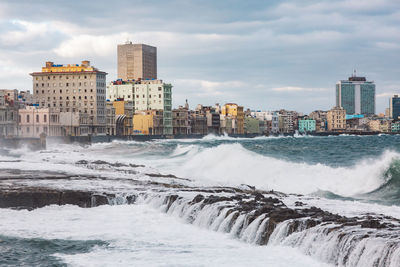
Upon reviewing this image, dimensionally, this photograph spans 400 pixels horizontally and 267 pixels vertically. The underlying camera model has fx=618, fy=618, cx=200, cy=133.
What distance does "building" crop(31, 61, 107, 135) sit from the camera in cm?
→ 16475

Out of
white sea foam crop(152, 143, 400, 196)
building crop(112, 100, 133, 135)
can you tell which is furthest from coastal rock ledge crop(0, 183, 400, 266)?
building crop(112, 100, 133, 135)

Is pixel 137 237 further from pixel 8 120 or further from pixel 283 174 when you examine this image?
pixel 8 120

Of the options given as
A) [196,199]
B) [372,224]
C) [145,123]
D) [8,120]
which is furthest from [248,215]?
[145,123]

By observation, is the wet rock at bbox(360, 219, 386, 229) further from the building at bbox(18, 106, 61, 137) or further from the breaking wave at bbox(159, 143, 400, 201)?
the building at bbox(18, 106, 61, 137)

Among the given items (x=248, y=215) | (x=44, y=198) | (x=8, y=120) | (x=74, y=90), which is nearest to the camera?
(x=248, y=215)

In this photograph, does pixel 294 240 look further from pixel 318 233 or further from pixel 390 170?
pixel 390 170

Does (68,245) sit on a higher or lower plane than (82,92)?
lower

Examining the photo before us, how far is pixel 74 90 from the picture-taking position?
171 metres

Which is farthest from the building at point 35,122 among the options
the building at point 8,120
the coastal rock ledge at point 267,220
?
the coastal rock ledge at point 267,220

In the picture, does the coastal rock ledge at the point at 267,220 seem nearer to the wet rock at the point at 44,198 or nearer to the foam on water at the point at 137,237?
the wet rock at the point at 44,198

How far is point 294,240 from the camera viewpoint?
15797mm

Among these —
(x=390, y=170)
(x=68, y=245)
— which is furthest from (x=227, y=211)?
(x=390, y=170)

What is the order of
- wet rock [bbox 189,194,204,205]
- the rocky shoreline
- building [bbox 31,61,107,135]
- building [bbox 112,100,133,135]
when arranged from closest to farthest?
the rocky shoreline < wet rock [bbox 189,194,204,205] < building [bbox 31,61,107,135] < building [bbox 112,100,133,135]

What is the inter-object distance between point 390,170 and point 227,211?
2199 cm
